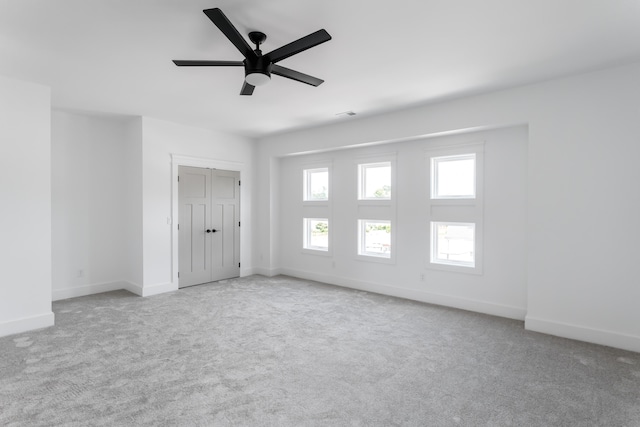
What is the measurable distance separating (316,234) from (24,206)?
419 cm

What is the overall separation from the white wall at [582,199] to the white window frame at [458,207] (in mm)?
491

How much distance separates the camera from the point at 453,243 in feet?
15.2

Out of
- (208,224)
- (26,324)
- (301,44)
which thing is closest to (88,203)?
(208,224)

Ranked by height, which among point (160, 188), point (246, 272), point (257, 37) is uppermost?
point (257, 37)

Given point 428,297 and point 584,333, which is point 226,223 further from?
point 584,333

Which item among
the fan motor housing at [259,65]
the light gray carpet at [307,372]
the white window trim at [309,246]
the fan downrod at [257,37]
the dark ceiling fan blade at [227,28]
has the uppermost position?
the fan downrod at [257,37]

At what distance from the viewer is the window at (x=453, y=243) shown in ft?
14.7

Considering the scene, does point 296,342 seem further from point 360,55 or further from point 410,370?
point 360,55

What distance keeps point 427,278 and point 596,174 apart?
7.60 feet

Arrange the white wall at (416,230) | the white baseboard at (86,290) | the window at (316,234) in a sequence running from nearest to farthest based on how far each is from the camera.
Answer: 1. the white wall at (416,230)
2. the white baseboard at (86,290)
3. the window at (316,234)

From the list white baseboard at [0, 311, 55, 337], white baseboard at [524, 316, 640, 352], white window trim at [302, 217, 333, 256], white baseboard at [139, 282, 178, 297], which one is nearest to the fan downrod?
white window trim at [302, 217, 333, 256]

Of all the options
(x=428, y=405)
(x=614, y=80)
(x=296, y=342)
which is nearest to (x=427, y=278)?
(x=296, y=342)

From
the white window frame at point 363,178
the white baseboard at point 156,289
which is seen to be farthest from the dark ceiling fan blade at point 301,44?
the white baseboard at point 156,289

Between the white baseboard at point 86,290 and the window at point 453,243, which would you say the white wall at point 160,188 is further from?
the window at point 453,243
